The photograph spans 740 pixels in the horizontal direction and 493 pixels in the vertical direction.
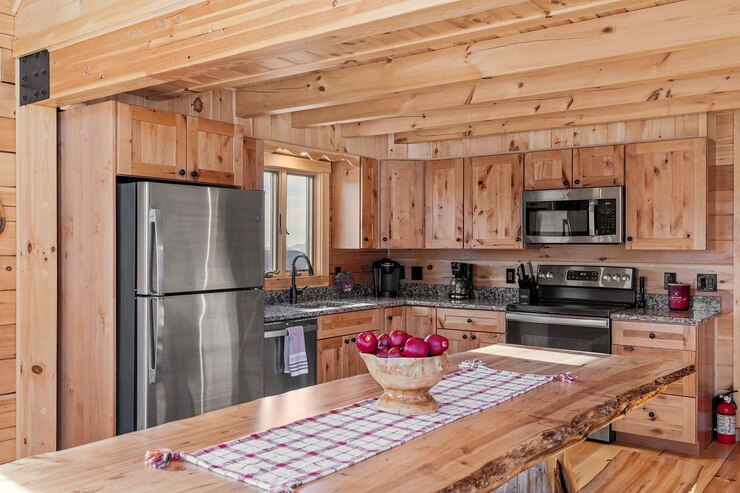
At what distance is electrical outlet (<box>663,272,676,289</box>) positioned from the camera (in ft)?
16.1

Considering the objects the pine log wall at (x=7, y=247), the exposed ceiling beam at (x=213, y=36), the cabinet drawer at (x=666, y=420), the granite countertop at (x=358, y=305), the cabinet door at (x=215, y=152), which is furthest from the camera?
the granite countertop at (x=358, y=305)

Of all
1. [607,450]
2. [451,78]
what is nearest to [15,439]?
[451,78]

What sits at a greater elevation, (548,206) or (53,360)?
(548,206)

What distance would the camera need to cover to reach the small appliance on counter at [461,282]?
5672 millimetres

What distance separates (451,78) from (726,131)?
2.40m

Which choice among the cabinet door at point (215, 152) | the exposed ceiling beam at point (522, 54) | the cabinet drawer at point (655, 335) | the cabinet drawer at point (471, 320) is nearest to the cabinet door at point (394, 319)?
the cabinet drawer at point (471, 320)

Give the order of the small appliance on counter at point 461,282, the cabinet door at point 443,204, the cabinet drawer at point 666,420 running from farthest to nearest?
the small appliance on counter at point 461,282 → the cabinet door at point 443,204 → the cabinet drawer at point 666,420

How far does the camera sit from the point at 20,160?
3.45 metres

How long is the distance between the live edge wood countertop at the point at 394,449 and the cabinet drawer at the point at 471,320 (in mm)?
2353

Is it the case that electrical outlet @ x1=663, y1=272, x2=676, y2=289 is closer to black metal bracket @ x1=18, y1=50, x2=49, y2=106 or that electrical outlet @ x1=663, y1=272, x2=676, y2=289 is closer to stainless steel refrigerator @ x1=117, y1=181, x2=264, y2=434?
stainless steel refrigerator @ x1=117, y1=181, x2=264, y2=434

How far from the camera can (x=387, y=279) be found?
19.3ft

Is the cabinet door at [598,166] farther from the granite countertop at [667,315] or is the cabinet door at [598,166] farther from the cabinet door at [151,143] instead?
the cabinet door at [151,143]

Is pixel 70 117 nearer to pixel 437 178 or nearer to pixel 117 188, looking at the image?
pixel 117 188

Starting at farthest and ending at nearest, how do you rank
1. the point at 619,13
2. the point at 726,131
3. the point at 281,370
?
the point at 726,131, the point at 281,370, the point at 619,13
